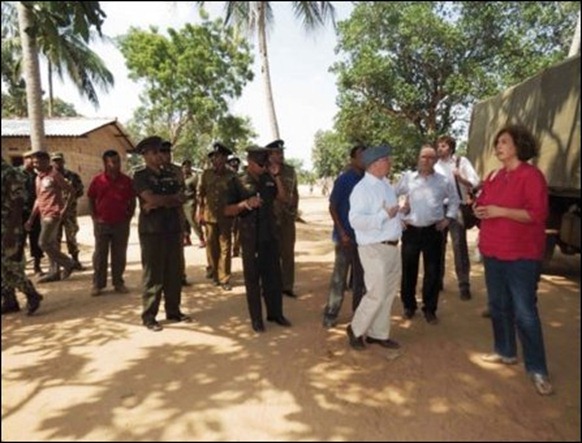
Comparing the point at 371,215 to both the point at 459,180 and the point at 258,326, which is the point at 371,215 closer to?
the point at 258,326

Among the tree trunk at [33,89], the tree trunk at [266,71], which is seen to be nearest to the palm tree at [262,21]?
the tree trunk at [266,71]

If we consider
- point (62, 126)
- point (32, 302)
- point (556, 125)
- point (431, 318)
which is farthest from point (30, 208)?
point (62, 126)

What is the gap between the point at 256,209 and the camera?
5.04 metres

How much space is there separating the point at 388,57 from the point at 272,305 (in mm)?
15828

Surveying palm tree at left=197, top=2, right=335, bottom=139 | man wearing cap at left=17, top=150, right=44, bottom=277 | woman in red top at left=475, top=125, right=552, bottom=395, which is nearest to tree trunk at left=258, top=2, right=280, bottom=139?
palm tree at left=197, top=2, right=335, bottom=139

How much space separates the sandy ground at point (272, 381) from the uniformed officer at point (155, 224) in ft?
1.35

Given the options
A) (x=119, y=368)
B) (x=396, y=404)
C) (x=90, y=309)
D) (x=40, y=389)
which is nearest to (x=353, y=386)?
(x=396, y=404)

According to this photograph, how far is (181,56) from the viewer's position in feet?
82.4

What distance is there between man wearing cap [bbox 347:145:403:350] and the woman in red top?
Answer: 727mm

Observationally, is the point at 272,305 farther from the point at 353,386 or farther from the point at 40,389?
the point at 40,389

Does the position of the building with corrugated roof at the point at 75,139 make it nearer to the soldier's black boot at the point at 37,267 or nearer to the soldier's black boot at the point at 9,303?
the soldier's black boot at the point at 37,267

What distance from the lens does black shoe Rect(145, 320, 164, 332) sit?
5065 mm

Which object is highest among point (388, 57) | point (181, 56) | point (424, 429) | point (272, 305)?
point (181, 56)

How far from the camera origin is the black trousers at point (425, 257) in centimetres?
502
